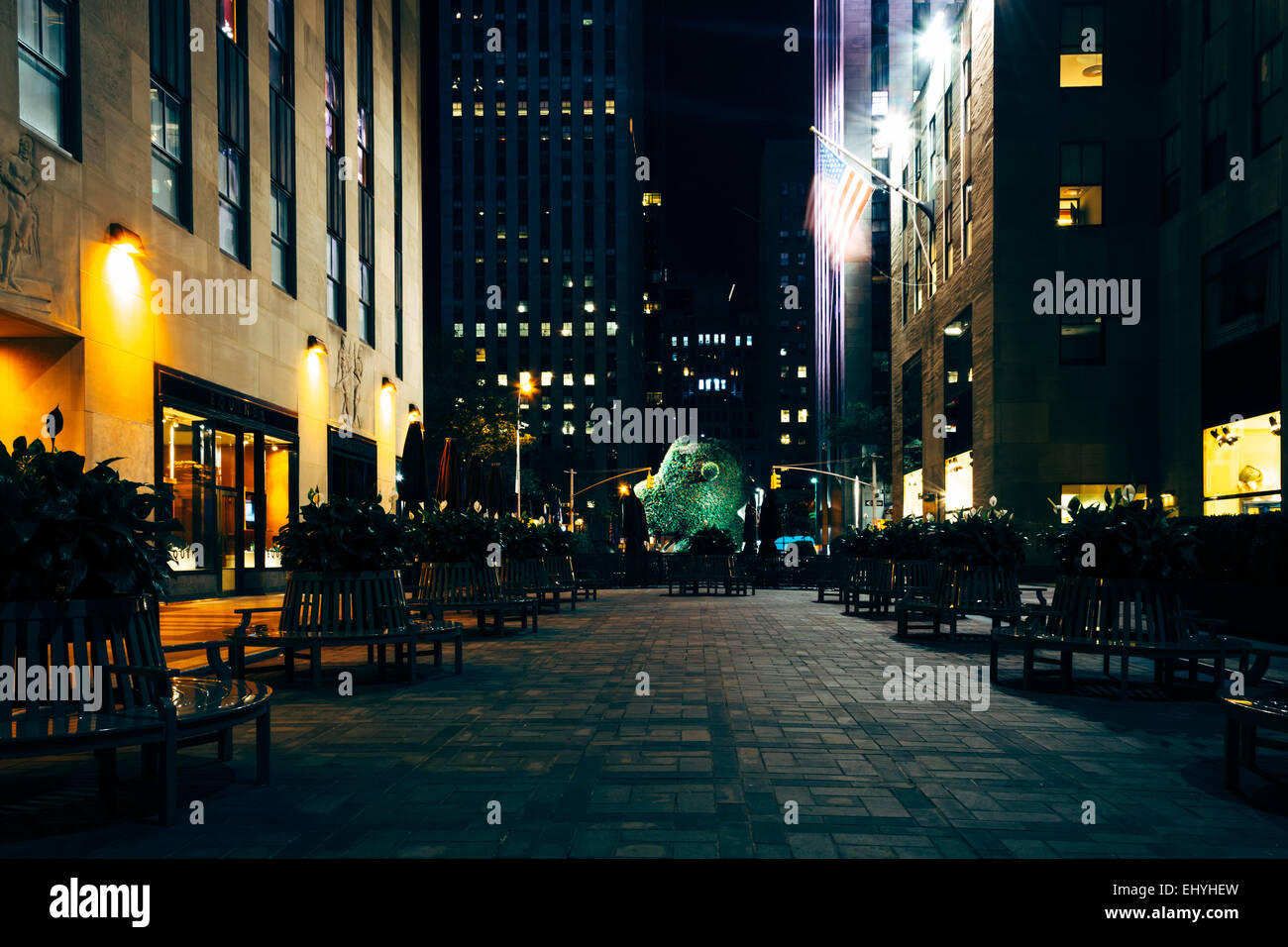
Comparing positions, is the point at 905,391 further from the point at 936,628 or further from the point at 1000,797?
the point at 1000,797

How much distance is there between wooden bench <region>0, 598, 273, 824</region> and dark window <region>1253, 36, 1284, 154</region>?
28.0m

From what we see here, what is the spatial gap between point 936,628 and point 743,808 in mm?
8734

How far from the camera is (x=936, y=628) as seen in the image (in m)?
12.5

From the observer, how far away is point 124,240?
16016mm

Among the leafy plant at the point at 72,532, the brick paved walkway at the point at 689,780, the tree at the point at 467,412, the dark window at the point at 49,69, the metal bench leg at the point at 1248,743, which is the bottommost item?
the brick paved walkway at the point at 689,780

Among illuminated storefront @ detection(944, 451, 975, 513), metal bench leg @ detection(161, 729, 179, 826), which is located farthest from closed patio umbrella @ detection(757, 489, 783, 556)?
metal bench leg @ detection(161, 729, 179, 826)

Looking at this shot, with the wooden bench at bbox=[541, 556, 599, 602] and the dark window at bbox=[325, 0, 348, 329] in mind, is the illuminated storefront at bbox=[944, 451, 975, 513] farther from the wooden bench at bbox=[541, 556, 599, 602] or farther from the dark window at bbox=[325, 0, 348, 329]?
the dark window at bbox=[325, 0, 348, 329]

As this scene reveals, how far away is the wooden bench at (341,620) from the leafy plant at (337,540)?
0.13m

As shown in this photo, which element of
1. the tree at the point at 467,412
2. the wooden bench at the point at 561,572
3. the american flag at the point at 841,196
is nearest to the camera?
the wooden bench at the point at 561,572

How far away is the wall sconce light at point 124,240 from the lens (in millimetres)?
15914

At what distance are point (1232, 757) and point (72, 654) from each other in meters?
6.36

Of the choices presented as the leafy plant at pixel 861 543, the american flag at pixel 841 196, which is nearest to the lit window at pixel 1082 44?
the american flag at pixel 841 196

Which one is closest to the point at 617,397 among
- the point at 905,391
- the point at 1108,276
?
the point at 905,391

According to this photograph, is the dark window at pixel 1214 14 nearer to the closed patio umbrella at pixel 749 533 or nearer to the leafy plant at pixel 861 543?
the leafy plant at pixel 861 543
